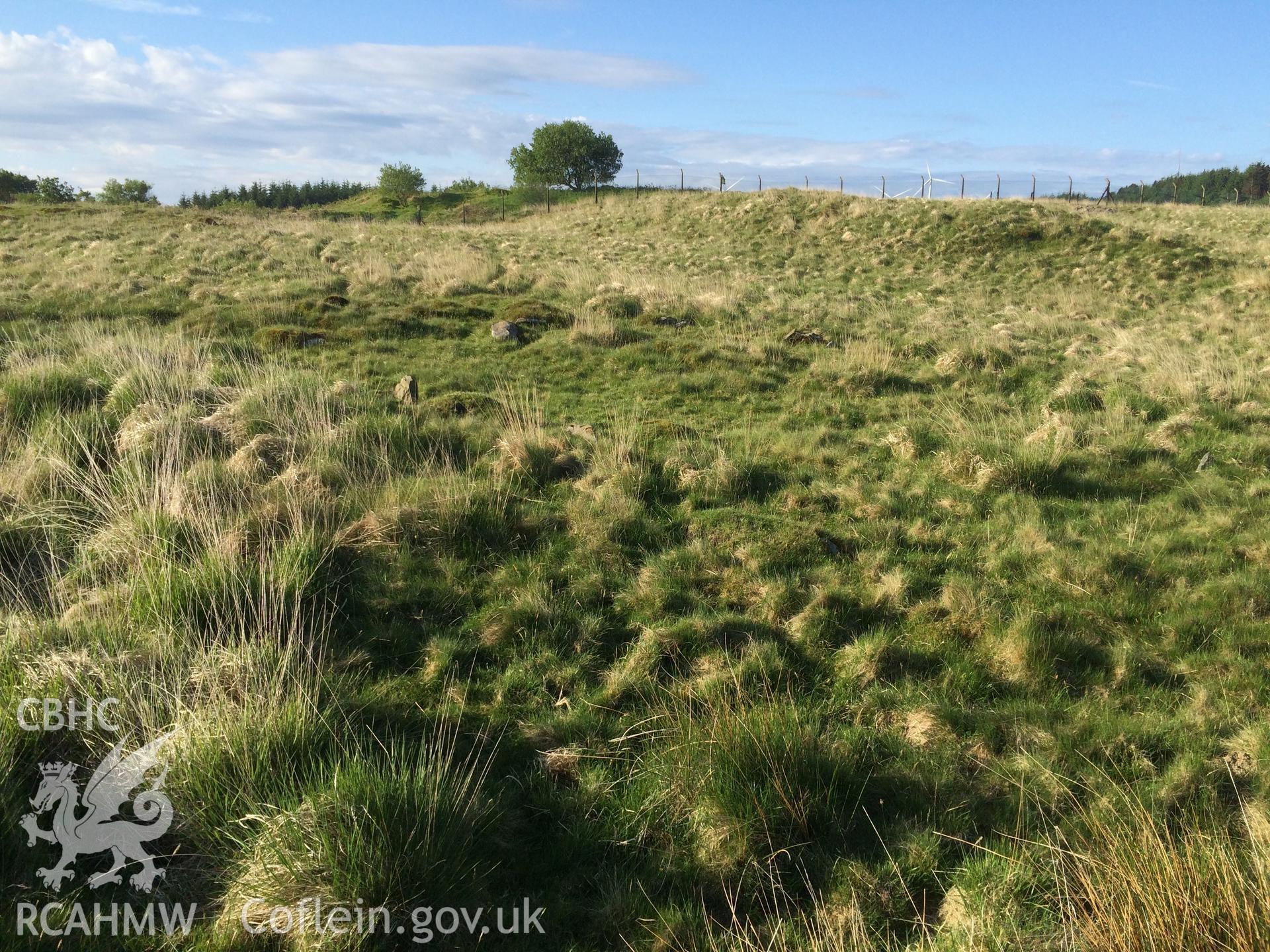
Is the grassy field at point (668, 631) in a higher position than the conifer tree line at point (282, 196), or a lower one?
lower

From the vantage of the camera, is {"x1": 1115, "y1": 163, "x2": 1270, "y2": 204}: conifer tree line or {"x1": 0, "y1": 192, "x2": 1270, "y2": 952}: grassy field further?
{"x1": 1115, "y1": 163, "x2": 1270, "y2": 204}: conifer tree line

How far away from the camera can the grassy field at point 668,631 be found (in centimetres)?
319

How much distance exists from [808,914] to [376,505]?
4793 millimetres

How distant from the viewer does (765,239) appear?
31281 mm

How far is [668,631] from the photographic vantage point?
5117 mm

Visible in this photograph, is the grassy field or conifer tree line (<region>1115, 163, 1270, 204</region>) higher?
conifer tree line (<region>1115, 163, 1270, 204</region>)

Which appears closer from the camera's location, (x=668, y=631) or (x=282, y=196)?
(x=668, y=631)

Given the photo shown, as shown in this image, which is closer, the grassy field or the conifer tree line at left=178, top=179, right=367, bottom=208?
the grassy field

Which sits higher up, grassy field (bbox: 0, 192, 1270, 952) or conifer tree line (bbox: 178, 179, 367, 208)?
conifer tree line (bbox: 178, 179, 367, 208)

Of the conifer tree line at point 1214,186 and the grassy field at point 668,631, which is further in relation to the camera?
the conifer tree line at point 1214,186

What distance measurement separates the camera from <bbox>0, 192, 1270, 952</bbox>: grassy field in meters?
3.19

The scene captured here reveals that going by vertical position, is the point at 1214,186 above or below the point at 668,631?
above

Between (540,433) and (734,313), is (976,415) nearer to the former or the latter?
(540,433)

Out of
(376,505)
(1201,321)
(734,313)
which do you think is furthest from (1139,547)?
(1201,321)
